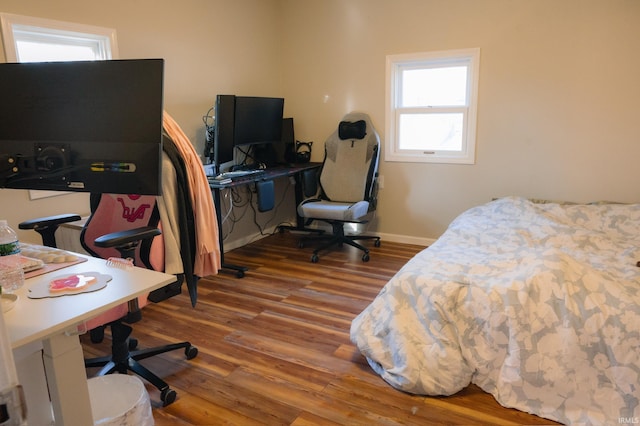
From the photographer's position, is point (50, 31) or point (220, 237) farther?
point (220, 237)

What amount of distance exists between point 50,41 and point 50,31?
0.31 ft

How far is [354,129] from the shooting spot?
4.15m

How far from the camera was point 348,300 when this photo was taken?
3.06 metres

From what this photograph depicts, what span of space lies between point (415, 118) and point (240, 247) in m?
2.18

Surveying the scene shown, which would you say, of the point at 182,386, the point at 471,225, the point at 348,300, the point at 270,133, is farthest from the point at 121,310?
the point at 270,133

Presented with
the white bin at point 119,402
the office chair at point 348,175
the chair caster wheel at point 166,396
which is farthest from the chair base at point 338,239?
the white bin at point 119,402

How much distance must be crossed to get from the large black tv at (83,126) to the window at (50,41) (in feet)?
4.97

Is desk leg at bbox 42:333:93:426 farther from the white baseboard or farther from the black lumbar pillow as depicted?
the white baseboard

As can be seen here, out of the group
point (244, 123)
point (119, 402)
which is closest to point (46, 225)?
point (119, 402)

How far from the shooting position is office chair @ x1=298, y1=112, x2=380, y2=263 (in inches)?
161

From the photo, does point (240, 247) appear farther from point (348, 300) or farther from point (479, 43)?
point (479, 43)

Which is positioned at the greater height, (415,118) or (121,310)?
(415,118)

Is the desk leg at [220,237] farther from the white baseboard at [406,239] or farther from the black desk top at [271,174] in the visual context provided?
the white baseboard at [406,239]

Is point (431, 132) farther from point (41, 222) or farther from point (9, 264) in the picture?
point (9, 264)
